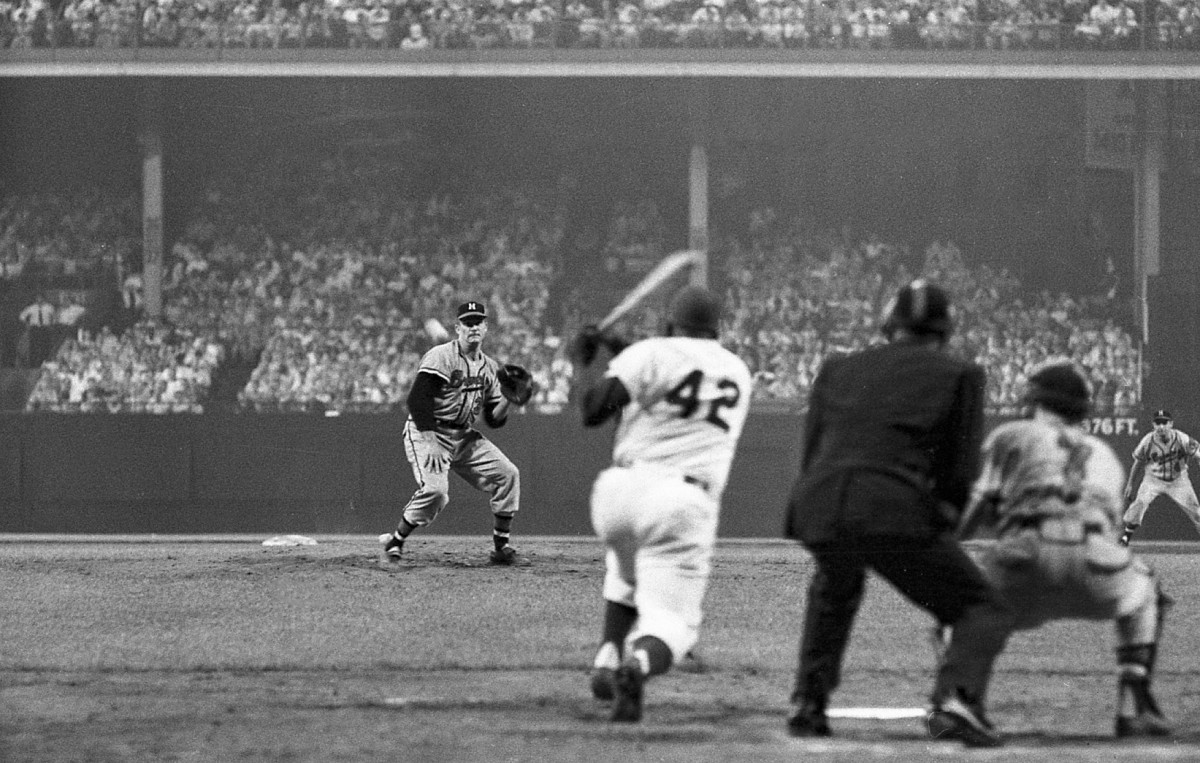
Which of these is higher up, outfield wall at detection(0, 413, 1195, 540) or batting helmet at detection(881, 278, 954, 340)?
batting helmet at detection(881, 278, 954, 340)

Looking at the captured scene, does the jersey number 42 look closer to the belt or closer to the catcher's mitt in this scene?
the belt

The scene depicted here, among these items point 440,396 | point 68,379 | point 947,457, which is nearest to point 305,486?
point 68,379

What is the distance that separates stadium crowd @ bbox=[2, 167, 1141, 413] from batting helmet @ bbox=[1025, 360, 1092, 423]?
17.0 m

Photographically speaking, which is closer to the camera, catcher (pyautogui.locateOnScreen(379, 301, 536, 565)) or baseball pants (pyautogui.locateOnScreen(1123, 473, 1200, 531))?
catcher (pyautogui.locateOnScreen(379, 301, 536, 565))

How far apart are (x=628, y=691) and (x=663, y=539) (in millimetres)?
596

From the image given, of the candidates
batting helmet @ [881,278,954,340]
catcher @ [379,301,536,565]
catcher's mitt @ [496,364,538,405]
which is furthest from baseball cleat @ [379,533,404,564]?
batting helmet @ [881,278,954,340]

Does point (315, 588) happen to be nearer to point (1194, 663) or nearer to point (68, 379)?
point (1194, 663)

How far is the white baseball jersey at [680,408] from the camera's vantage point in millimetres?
7164

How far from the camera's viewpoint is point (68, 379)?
2481 centimetres

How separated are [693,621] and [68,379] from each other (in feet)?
63.6

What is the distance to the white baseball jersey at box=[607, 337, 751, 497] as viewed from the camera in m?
7.16

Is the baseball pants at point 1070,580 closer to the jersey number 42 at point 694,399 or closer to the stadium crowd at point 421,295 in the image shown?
the jersey number 42 at point 694,399

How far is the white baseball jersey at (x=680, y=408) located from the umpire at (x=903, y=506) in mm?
596

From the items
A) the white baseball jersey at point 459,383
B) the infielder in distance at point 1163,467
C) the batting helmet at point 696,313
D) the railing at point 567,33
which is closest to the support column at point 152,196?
the railing at point 567,33
